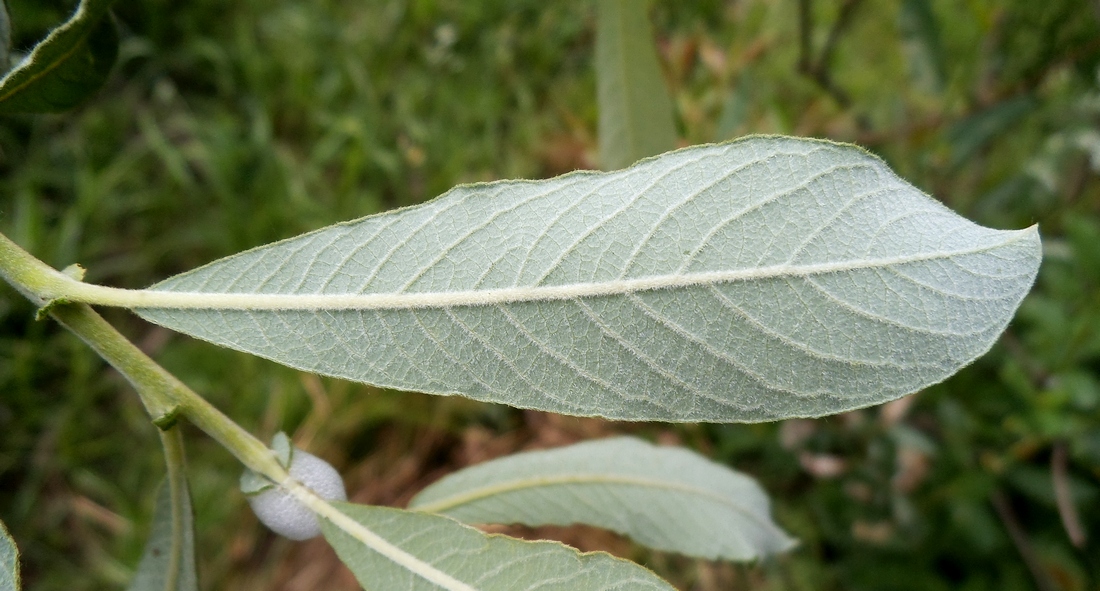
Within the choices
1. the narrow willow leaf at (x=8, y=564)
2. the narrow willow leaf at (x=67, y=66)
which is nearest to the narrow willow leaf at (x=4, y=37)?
the narrow willow leaf at (x=67, y=66)

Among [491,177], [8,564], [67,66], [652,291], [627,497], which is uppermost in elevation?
[67,66]

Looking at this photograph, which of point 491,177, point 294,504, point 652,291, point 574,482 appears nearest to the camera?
point 652,291

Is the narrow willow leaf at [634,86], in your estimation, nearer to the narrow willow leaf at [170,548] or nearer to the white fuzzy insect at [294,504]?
the white fuzzy insect at [294,504]

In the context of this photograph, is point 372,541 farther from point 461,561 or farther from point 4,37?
point 4,37

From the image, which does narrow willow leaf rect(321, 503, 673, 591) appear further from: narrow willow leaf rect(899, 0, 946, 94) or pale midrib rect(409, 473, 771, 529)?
narrow willow leaf rect(899, 0, 946, 94)

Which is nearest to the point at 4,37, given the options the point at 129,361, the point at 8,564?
the point at 129,361

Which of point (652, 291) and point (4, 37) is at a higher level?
point (4, 37)

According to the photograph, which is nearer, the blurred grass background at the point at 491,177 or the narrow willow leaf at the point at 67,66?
the narrow willow leaf at the point at 67,66
